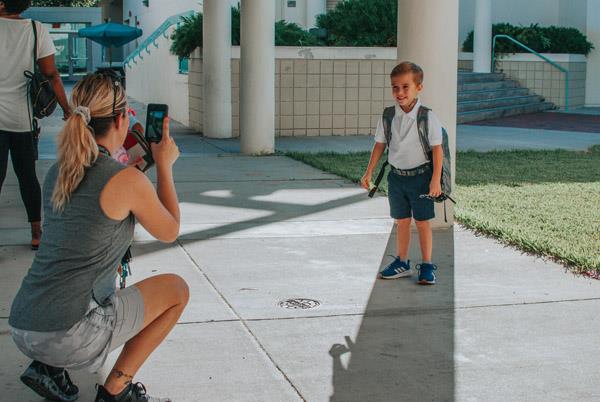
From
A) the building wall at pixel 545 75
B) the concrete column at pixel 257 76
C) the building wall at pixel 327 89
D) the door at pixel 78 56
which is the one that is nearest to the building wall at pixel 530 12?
the building wall at pixel 545 75

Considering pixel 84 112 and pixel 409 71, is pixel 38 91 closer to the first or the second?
pixel 409 71

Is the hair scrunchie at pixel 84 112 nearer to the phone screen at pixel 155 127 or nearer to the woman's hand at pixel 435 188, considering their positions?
the phone screen at pixel 155 127

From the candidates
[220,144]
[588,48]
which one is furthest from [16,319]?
[588,48]

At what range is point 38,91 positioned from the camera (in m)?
6.69

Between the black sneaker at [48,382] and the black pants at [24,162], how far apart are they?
10.1 feet

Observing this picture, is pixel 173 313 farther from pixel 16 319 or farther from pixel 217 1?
pixel 217 1

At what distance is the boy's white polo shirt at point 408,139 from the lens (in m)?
6.18

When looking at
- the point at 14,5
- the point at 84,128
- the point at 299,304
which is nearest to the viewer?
the point at 84,128

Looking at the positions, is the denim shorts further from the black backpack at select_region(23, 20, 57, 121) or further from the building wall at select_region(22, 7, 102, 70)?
the building wall at select_region(22, 7, 102, 70)

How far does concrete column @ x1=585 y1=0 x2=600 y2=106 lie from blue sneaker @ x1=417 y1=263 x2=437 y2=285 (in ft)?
61.5

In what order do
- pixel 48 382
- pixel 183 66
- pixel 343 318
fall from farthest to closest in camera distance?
pixel 183 66, pixel 343 318, pixel 48 382

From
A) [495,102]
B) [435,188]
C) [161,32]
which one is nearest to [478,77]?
[495,102]

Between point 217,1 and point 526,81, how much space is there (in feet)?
31.0

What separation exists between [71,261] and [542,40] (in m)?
20.4
